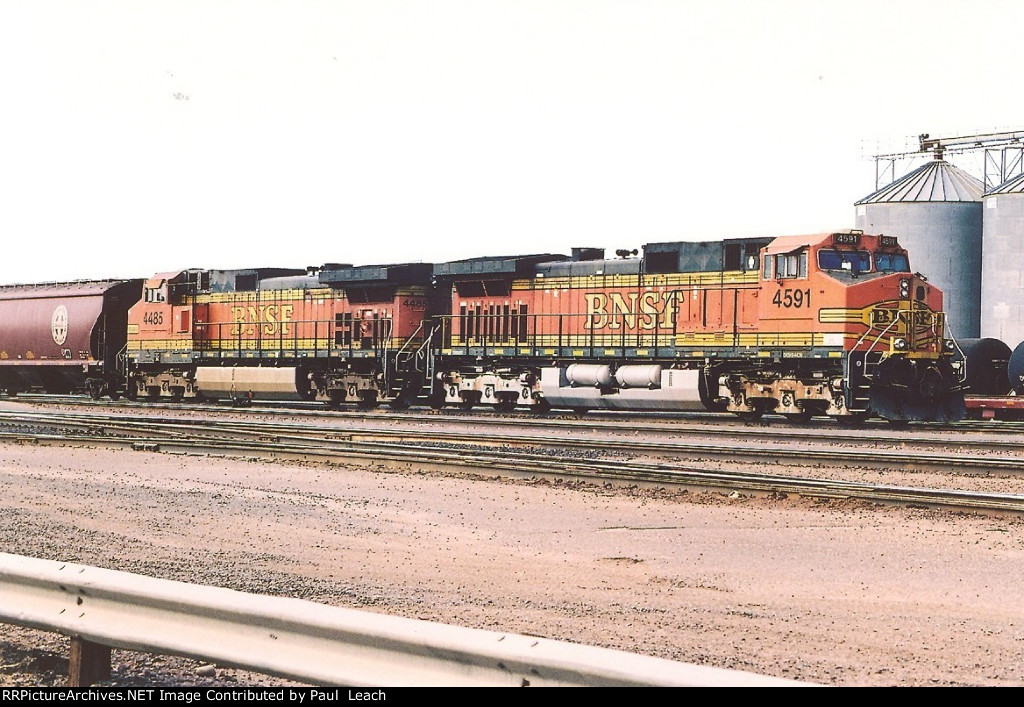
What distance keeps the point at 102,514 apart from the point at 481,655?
28.2ft

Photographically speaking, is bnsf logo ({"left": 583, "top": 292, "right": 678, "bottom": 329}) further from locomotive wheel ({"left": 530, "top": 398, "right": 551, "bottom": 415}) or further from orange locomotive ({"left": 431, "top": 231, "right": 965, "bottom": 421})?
locomotive wheel ({"left": 530, "top": 398, "right": 551, "bottom": 415})

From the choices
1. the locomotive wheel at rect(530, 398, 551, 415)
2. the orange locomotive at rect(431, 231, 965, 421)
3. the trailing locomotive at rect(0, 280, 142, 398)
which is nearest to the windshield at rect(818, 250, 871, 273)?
the orange locomotive at rect(431, 231, 965, 421)

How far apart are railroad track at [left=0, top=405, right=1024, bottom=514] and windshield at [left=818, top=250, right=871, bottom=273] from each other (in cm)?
598

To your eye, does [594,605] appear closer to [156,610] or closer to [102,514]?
[156,610]

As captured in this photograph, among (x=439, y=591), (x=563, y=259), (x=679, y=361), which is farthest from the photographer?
(x=563, y=259)

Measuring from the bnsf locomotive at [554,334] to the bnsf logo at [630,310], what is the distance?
3 centimetres

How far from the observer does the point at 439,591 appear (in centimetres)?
819

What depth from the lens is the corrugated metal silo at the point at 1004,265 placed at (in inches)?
1706

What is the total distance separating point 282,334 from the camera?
3238 cm

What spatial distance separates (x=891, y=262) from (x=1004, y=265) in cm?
2294

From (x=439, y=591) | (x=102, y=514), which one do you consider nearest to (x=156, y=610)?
(x=439, y=591)

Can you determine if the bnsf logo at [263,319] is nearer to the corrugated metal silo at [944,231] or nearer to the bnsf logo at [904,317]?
the bnsf logo at [904,317]

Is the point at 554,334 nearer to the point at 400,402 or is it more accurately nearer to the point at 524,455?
the point at 400,402

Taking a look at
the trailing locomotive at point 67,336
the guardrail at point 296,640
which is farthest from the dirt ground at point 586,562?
the trailing locomotive at point 67,336
